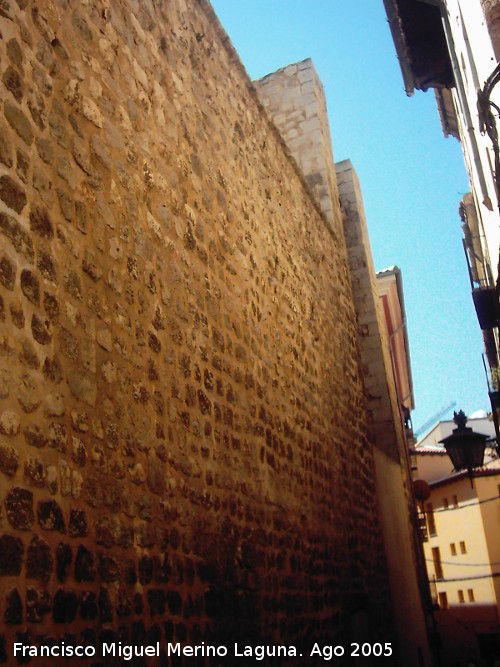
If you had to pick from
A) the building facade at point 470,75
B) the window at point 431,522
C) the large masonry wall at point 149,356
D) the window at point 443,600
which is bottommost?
the window at point 443,600

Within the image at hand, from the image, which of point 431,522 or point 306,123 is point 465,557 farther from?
point 306,123

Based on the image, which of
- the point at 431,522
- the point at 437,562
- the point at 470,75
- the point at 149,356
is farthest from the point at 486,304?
the point at 437,562

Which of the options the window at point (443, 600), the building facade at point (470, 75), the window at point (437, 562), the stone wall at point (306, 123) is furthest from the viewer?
the window at point (437, 562)

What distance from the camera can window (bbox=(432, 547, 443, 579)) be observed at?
2605cm

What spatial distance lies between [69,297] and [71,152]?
0.68m

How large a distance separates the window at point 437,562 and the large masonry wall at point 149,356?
2238cm

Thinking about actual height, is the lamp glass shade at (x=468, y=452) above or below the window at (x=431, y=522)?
below

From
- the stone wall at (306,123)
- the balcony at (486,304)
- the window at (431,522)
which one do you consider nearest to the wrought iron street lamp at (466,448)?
the balcony at (486,304)

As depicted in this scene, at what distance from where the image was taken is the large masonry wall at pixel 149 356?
224cm

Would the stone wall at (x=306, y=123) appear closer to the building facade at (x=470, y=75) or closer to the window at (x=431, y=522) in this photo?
the building facade at (x=470, y=75)

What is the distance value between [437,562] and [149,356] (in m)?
26.3

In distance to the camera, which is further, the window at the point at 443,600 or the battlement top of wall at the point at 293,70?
the window at the point at 443,600

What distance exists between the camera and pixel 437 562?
26.3 m

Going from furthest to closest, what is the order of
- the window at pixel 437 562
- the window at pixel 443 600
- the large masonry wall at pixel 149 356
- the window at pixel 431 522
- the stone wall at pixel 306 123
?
the window at pixel 431 522, the window at pixel 437 562, the window at pixel 443 600, the stone wall at pixel 306 123, the large masonry wall at pixel 149 356
